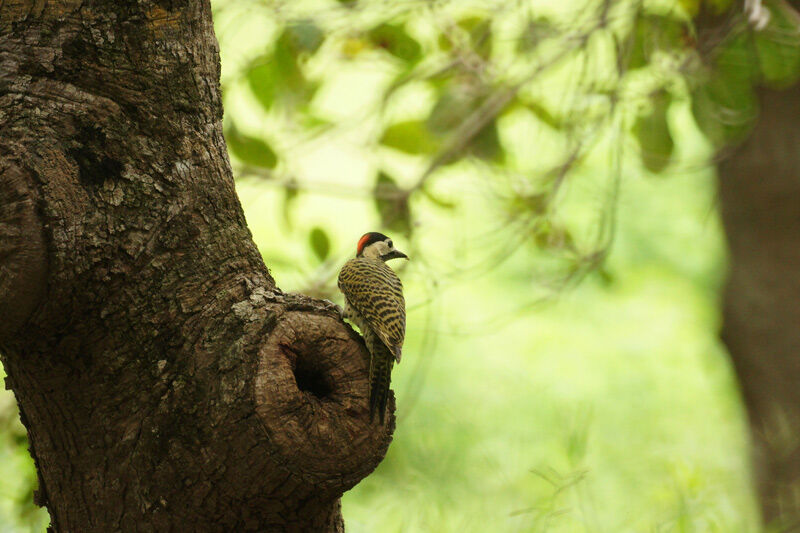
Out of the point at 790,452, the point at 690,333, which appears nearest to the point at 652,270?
the point at 690,333

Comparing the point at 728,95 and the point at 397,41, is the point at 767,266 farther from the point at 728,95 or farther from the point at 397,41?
the point at 397,41

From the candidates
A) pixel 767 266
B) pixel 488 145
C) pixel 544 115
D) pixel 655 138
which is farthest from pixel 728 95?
pixel 767 266

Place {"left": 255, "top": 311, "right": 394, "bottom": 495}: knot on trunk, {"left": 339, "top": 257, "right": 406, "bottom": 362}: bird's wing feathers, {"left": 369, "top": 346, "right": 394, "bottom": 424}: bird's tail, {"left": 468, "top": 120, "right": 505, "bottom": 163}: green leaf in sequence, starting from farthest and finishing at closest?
{"left": 468, "top": 120, "right": 505, "bottom": 163}: green leaf, {"left": 339, "top": 257, "right": 406, "bottom": 362}: bird's wing feathers, {"left": 369, "top": 346, "right": 394, "bottom": 424}: bird's tail, {"left": 255, "top": 311, "right": 394, "bottom": 495}: knot on trunk

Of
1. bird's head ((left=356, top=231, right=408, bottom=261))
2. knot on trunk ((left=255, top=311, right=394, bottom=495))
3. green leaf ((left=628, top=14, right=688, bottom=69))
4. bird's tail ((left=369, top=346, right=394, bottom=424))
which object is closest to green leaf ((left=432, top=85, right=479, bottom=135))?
bird's head ((left=356, top=231, right=408, bottom=261))

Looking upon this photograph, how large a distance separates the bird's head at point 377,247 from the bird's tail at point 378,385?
1126 mm

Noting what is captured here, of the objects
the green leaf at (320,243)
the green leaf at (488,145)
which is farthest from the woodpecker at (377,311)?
the green leaf at (488,145)

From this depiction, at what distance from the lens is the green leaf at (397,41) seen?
2.86m

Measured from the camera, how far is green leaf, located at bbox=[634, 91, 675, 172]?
2.59 m

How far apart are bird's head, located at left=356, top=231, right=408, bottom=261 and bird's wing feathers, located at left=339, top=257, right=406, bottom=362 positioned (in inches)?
7.6

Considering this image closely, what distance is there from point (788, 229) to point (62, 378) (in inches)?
131

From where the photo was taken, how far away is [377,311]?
2.03m

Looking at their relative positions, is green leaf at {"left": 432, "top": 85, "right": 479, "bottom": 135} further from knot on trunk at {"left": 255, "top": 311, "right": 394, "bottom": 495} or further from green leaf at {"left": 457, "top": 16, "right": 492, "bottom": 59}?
knot on trunk at {"left": 255, "top": 311, "right": 394, "bottom": 495}

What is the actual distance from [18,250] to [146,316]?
23cm

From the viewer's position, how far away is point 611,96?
286 cm
